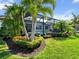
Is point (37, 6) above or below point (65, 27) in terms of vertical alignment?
above

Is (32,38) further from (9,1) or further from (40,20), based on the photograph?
(40,20)

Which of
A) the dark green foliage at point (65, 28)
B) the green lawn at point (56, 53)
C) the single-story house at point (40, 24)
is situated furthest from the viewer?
the single-story house at point (40, 24)

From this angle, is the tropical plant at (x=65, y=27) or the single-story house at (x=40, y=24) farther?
the single-story house at (x=40, y=24)

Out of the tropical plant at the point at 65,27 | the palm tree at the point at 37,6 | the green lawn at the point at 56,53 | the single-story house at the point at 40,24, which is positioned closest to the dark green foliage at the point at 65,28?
the tropical plant at the point at 65,27

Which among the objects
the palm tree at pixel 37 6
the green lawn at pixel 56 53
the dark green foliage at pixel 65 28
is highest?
the palm tree at pixel 37 6

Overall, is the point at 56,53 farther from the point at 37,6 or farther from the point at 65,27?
the point at 65,27

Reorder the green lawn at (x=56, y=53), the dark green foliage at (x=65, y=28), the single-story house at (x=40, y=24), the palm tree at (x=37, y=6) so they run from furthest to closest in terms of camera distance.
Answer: the single-story house at (x=40, y=24) → the dark green foliage at (x=65, y=28) → the palm tree at (x=37, y=6) → the green lawn at (x=56, y=53)

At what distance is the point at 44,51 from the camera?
1905cm

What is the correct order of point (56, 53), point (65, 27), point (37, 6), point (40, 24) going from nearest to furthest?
1. point (56, 53)
2. point (37, 6)
3. point (65, 27)
4. point (40, 24)

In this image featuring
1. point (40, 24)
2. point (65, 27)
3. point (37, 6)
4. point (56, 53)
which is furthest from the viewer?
point (40, 24)

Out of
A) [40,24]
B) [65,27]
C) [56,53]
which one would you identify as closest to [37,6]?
[56,53]

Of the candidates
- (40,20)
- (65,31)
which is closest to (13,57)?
(65,31)

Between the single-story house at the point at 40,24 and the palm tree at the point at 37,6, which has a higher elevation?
the palm tree at the point at 37,6

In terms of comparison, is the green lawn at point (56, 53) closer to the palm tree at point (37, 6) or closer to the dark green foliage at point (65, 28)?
the palm tree at point (37, 6)
